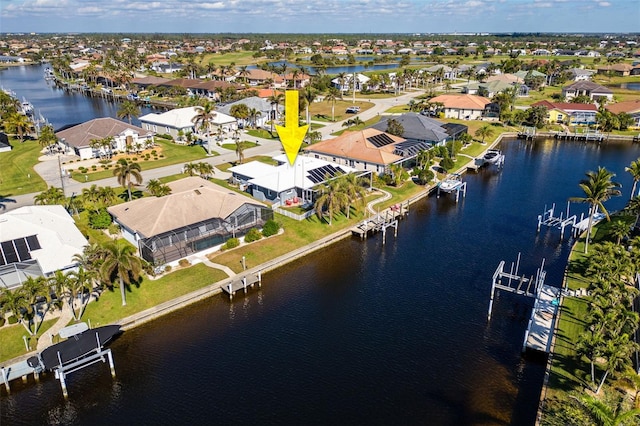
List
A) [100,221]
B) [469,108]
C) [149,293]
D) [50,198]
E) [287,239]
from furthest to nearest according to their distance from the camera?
[469,108], [50,198], [100,221], [287,239], [149,293]

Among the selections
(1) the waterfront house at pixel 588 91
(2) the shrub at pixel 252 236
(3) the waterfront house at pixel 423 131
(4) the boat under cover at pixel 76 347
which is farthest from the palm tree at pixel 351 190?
(1) the waterfront house at pixel 588 91

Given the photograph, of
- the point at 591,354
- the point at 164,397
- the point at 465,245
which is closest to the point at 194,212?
the point at 164,397

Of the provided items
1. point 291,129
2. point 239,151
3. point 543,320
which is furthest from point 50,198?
point 543,320

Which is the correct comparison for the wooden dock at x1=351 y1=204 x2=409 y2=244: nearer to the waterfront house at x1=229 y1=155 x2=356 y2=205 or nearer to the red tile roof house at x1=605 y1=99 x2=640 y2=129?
the waterfront house at x1=229 y1=155 x2=356 y2=205

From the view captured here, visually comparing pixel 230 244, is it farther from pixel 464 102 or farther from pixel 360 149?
pixel 464 102

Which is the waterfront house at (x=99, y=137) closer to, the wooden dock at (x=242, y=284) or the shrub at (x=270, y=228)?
the shrub at (x=270, y=228)
